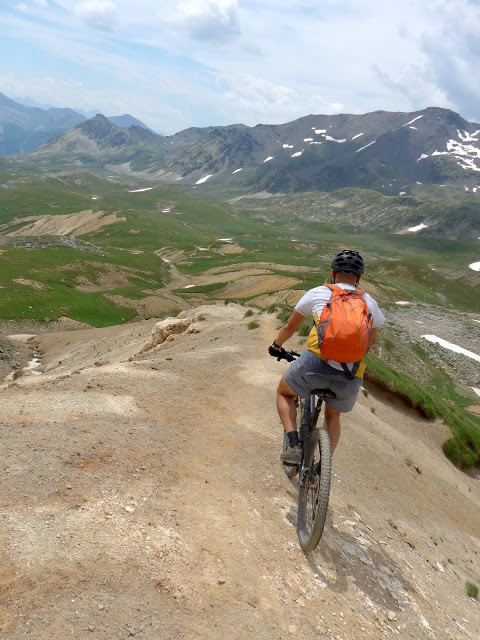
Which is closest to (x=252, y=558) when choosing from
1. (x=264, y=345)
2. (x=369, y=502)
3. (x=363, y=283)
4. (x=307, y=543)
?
(x=307, y=543)

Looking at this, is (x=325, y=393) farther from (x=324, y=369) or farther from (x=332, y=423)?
(x=332, y=423)

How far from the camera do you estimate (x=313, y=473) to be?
820 cm

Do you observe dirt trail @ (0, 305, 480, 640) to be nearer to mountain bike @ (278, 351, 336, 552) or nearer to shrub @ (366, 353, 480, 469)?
mountain bike @ (278, 351, 336, 552)

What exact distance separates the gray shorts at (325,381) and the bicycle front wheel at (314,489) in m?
0.71

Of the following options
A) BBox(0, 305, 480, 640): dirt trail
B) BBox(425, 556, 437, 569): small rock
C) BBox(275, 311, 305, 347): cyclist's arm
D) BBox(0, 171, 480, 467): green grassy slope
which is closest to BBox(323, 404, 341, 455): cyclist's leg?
BBox(275, 311, 305, 347): cyclist's arm

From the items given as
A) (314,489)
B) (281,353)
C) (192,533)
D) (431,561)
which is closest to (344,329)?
(281,353)

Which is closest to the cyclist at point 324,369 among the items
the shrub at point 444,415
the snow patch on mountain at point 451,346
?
the shrub at point 444,415

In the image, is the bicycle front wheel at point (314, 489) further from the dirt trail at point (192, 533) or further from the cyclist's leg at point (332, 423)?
the cyclist's leg at point (332, 423)

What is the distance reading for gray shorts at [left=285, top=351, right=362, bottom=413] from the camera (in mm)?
7867

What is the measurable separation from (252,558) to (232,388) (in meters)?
9.85

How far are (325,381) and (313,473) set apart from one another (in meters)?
1.91

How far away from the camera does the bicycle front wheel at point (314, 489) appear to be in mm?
7434

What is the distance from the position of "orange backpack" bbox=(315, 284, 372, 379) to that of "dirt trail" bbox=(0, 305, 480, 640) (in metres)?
4.01

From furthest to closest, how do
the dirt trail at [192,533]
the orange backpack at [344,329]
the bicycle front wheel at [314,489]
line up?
the bicycle front wheel at [314,489]
the orange backpack at [344,329]
the dirt trail at [192,533]
